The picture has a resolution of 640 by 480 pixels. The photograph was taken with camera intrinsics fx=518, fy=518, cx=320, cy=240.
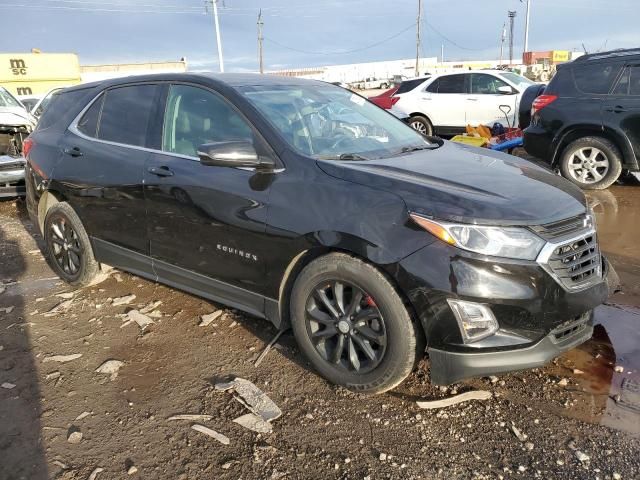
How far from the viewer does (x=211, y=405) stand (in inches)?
113

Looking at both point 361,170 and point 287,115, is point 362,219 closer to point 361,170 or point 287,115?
point 361,170

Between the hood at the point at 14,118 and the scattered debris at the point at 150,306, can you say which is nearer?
the scattered debris at the point at 150,306

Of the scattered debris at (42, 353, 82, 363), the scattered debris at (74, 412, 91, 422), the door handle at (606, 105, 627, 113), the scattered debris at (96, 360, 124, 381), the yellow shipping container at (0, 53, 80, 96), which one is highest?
the yellow shipping container at (0, 53, 80, 96)

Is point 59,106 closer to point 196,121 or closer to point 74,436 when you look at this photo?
point 196,121

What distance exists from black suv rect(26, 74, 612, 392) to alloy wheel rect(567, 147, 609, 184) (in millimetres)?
4294

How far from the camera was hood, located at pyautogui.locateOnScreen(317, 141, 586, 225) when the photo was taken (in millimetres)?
2484

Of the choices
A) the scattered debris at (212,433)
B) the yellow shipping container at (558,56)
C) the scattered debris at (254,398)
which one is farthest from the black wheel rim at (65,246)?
the yellow shipping container at (558,56)

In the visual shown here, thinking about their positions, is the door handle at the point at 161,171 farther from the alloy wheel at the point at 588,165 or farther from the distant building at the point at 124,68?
the distant building at the point at 124,68

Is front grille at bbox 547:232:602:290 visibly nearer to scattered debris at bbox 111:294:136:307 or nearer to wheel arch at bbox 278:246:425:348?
wheel arch at bbox 278:246:425:348

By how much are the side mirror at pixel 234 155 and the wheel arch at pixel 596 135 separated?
225 inches

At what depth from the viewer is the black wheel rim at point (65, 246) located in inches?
174

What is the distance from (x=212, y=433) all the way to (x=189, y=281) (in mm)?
1201


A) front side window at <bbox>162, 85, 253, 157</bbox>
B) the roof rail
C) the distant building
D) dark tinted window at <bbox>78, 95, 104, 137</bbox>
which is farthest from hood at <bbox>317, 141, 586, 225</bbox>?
the distant building

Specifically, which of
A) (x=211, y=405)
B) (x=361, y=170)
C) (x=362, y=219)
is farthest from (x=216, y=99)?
(x=211, y=405)
